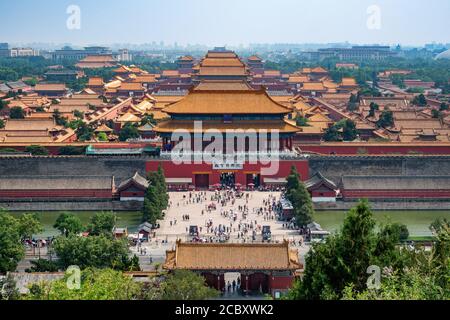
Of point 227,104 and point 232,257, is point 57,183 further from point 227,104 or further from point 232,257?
point 232,257

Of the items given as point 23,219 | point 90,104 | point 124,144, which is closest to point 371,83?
point 90,104

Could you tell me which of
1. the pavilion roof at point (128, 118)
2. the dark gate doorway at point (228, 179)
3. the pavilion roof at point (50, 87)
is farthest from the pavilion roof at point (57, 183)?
the pavilion roof at point (50, 87)

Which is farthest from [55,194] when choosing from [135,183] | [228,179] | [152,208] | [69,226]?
[228,179]

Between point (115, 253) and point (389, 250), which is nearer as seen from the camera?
point (389, 250)
